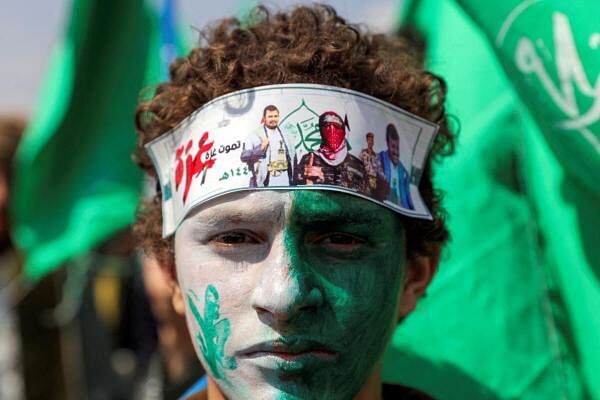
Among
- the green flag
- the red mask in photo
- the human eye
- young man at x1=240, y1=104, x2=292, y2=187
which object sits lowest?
the green flag

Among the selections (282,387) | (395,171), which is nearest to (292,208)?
(395,171)

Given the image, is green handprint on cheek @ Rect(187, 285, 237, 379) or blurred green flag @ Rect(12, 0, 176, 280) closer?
green handprint on cheek @ Rect(187, 285, 237, 379)

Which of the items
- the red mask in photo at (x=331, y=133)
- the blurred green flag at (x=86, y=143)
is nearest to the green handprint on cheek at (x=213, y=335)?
the red mask in photo at (x=331, y=133)

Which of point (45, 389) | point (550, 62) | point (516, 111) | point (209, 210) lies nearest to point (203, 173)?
point (209, 210)

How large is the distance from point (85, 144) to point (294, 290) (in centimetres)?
275

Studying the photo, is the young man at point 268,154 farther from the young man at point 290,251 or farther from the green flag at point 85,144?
the green flag at point 85,144

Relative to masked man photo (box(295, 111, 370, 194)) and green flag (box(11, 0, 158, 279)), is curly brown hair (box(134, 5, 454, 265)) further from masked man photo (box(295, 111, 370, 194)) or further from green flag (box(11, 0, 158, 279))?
green flag (box(11, 0, 158, 279))

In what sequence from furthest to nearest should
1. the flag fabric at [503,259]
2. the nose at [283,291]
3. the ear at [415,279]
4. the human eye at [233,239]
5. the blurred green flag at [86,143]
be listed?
the blurred green flag at [86,143] < the flag fabric at [503,259] < the ear at [415,279] < the human eye at [233,239] < the nose at [283,291]

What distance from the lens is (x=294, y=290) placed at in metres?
1.69

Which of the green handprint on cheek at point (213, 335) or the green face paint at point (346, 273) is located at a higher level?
the green face paint at point (346, 273)

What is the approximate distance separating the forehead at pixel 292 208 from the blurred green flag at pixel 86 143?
2393mm

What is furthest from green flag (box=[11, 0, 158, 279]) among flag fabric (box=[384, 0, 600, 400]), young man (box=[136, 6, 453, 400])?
young man (box=[136, 6, 453, 400])

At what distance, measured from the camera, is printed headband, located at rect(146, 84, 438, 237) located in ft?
5.82

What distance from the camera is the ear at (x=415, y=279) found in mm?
2009
